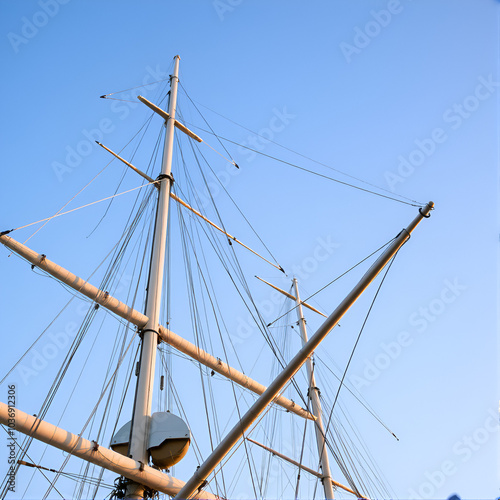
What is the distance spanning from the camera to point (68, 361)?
1094cm

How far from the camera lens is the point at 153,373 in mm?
10188

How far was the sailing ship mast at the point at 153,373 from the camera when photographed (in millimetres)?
6508

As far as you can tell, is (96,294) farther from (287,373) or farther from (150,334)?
(287,373)

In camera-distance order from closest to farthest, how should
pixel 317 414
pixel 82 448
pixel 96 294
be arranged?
pixel 82 448 → pixel 96 294 → pixel 317 414

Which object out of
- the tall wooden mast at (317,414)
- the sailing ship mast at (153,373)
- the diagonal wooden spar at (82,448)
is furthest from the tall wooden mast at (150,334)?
the tall wooden mast at (317,414)

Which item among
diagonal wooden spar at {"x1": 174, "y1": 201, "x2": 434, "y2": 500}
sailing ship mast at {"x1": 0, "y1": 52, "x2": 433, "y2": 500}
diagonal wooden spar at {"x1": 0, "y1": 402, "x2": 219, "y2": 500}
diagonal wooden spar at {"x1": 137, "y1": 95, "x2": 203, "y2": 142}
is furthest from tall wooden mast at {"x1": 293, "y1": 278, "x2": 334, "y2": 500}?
diagonal wooden spar at {"x1": 174, "y1": 201, "x2": 434, "y2": 500}

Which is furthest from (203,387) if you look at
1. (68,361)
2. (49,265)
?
(49,265)

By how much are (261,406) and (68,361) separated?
5.88m

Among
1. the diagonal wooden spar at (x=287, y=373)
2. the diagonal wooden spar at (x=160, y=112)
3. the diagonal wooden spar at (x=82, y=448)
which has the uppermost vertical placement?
the diagonal wooden spar at (x=160, y=112)

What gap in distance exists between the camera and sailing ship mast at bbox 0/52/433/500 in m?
6.51

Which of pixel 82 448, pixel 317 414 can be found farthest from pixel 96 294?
pixel 317 414

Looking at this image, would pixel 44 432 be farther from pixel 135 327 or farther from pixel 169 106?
pixel 169 106

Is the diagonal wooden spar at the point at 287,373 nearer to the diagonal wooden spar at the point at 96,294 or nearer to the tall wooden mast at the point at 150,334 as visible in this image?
the tall wooden mast at the point at 150,334

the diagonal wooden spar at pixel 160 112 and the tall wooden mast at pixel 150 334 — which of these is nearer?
the tall wooden mast at pixel 150 334
